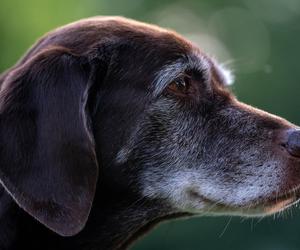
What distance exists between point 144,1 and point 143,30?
10794mm

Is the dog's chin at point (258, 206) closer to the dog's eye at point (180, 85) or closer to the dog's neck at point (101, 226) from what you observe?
the dog's neck at point (101, 226)

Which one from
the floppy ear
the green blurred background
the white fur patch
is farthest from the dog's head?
the green blurred background

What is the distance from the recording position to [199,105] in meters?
4.75

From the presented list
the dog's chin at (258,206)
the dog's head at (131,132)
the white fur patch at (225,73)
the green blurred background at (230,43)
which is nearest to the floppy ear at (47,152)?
the dog's head at (131,132)

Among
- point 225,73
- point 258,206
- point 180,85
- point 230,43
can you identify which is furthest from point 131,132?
point 230,43

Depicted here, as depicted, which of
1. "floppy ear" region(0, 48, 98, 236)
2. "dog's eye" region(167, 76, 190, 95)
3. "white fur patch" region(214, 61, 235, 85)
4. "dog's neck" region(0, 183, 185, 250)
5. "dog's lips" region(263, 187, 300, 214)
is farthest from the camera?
"white fur patch" region(214, 61, 235, 85)

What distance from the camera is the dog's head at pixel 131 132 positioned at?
4.23m

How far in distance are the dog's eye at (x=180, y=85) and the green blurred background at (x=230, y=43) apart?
342 centimetres

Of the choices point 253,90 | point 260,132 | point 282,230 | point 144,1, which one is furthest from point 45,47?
point 144,1

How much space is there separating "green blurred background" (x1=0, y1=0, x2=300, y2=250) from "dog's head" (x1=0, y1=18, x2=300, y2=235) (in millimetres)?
3457

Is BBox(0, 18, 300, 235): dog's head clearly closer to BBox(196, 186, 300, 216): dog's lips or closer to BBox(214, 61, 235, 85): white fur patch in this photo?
BBox(196, 186, 300, 216): dog's lips

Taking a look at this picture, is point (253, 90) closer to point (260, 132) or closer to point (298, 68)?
point (298, 68)

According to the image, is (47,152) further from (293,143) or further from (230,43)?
(230,43)

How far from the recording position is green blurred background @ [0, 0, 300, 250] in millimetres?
9555
